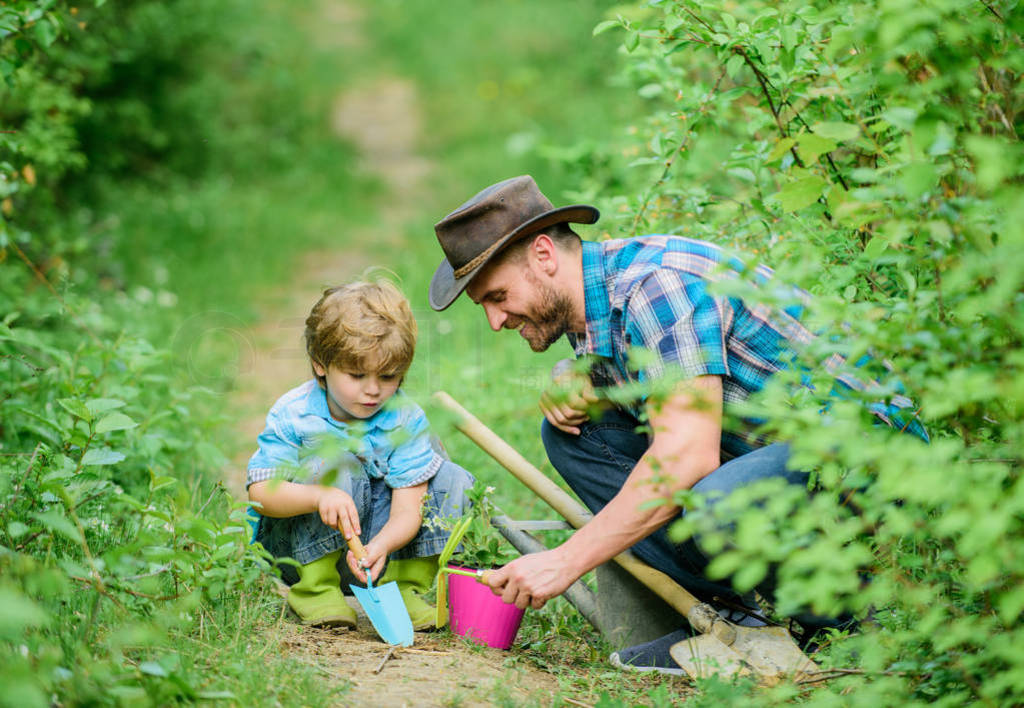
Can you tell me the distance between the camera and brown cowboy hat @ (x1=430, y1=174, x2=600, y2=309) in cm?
250

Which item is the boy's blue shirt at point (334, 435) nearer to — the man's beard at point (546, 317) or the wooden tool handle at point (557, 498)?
the wooden tool handle at point (557, 498)

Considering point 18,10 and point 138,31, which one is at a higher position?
point 138,31

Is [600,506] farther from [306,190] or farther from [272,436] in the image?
[306,190]

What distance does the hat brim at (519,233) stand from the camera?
97.0 inches

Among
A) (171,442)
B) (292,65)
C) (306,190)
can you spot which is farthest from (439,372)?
(292,65)

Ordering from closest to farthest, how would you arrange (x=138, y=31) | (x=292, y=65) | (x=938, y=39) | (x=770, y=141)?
(x=938, y=39)
(x=770, y=141)
(x=138, y=31)
(x=292, y=65)

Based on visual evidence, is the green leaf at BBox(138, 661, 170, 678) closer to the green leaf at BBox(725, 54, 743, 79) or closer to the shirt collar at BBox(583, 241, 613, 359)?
the shirt collar at BBox(583, 241, 613, 359)

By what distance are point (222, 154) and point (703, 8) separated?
7.85 meters

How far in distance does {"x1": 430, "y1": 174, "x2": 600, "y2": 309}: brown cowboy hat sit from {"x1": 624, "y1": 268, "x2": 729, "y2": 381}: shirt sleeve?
0.31 m

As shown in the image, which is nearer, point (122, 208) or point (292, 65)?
point (122, 208)

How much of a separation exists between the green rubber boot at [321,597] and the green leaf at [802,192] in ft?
5.02

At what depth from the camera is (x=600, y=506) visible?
2785mm

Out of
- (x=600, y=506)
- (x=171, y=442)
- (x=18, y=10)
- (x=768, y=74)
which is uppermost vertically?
(x=18, y=10)

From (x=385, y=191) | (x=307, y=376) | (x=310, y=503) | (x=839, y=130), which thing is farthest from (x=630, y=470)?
(x=385, y=191)
